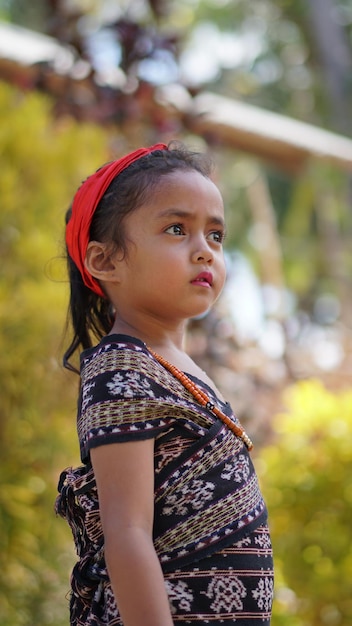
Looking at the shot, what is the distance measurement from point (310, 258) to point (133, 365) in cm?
1991

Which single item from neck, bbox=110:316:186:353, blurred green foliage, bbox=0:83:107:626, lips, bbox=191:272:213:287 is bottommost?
neck, bbox=110:316:186:353

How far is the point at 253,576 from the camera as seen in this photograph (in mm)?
1691

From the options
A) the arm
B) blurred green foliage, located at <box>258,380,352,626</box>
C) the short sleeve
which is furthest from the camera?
blurred green foliage, located at <box>258,380,352,626</box>

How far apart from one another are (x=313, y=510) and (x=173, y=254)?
248 centimetres

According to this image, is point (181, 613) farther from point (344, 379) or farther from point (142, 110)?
A: point (344, 379)

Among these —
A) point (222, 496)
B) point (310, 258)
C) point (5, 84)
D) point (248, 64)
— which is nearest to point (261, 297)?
point (310, 258)

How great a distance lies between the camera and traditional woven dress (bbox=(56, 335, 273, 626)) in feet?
5.37

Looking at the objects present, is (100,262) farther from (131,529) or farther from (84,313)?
(131,529)

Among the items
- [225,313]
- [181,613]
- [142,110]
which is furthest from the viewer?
[225,313]

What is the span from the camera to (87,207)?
6.32 ft

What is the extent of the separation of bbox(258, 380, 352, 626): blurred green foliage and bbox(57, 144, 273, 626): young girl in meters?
2.01

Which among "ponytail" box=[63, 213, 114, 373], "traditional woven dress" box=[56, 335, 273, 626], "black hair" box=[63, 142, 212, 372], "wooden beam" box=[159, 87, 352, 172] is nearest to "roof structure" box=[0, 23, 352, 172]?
"wooden beam" box=[159, 87, 352, 172]

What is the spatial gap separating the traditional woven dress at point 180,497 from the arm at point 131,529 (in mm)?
31

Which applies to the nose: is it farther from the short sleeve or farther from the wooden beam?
the wooden beam
